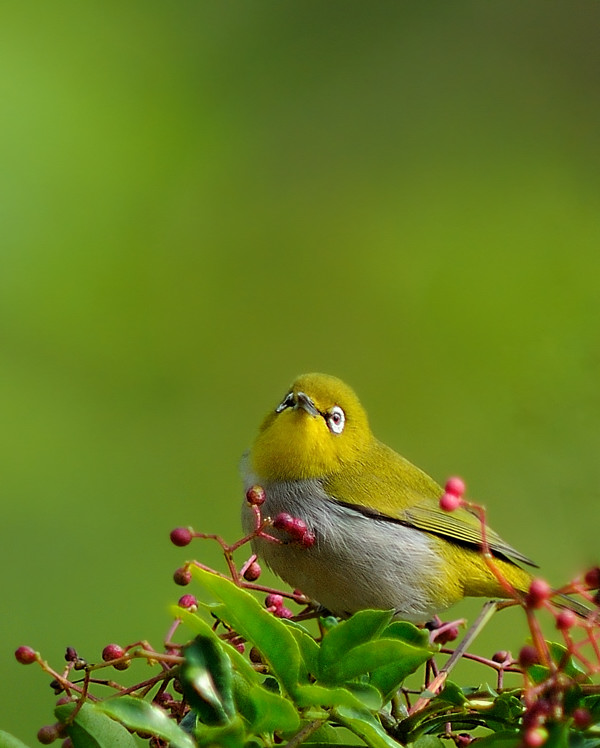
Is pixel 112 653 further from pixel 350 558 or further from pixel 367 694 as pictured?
pixel 350 558

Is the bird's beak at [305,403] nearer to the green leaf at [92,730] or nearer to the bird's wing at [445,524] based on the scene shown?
the bird's wing at [445,524]

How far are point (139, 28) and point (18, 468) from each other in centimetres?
278

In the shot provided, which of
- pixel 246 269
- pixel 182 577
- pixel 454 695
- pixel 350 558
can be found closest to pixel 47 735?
pixel 182 577

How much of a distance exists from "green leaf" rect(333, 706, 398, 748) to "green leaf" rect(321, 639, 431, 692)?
70 mm

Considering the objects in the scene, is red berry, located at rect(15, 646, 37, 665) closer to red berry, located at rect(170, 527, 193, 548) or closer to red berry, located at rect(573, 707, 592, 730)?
red berry, located at rect(170, 527, 193, 548)

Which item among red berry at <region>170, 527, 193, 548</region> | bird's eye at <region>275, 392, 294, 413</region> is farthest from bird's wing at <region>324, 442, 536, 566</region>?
red berry at <region>170, 527, 193, 548</region>

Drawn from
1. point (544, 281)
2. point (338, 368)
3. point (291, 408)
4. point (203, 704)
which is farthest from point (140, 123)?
point (203, 704)

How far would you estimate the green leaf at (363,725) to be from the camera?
107cm

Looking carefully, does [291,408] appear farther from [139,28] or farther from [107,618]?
[139,28]

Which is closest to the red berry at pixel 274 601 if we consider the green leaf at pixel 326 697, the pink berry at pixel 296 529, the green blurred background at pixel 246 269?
the pink berry at pixel 296 529

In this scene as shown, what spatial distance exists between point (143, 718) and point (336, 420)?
188 cm

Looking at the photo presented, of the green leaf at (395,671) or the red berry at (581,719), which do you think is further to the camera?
the green leaf at (395,671)

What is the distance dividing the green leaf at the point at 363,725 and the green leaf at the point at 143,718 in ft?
0.54

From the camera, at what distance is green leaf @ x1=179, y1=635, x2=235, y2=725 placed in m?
1.04
